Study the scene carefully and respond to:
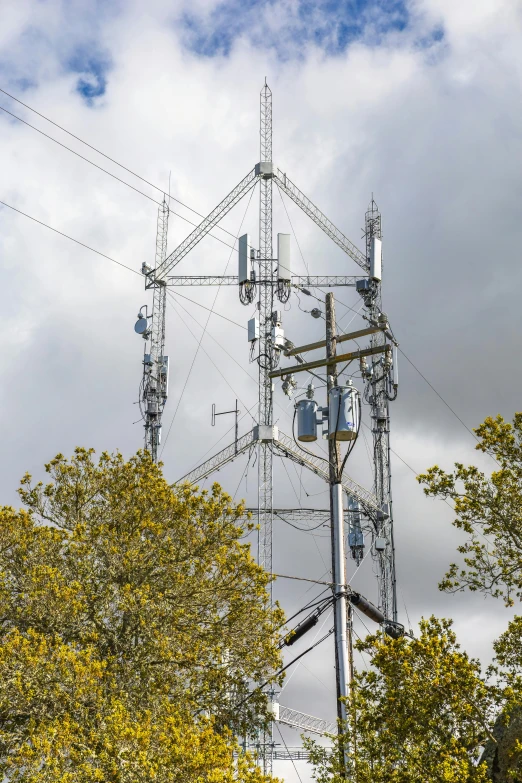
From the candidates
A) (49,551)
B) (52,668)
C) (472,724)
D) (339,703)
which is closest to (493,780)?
(472,724)

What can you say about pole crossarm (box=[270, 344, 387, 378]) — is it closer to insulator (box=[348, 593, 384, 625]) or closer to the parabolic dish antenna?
insulator (box=[348, 593, 384, 625])

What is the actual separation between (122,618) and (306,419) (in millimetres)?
5616

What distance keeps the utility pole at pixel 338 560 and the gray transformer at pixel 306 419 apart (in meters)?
0.74

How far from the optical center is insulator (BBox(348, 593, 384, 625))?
2002cm

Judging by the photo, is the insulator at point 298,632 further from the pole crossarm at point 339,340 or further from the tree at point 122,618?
the pole crossarm at point 339,340

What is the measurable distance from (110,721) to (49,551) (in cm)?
483

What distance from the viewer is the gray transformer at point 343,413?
21109 mm

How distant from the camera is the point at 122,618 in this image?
72.5 ft

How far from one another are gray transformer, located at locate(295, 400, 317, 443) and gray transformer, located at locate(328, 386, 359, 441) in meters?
0.82

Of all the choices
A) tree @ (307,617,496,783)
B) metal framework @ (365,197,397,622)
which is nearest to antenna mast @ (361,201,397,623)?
metal framework @ (365,197,397,622)

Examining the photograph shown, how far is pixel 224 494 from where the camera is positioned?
23.7 meters

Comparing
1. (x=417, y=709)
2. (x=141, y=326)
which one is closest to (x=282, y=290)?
(x=141, y=326)

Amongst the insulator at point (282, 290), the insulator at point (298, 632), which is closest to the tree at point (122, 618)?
the insulator at point (298, 632)

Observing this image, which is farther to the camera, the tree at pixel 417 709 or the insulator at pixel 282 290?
the insulator at pixel 282 290
